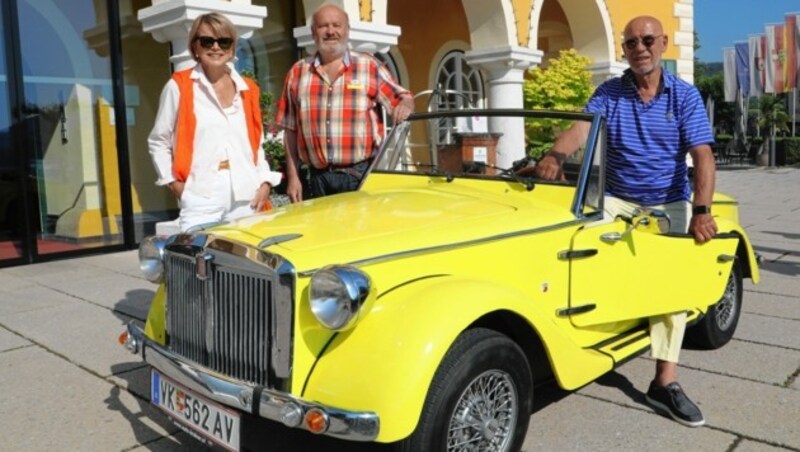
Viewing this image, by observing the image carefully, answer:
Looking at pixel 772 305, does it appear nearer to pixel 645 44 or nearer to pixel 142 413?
pixel 645 44

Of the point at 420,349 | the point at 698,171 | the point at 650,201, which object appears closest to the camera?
the point at 420,349

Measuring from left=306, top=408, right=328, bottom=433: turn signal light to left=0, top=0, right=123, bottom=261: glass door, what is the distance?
6.28 meters

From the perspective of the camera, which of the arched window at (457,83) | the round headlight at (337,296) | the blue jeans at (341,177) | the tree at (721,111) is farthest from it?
the tree at (721,111)

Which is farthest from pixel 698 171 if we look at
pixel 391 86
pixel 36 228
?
pixel 36 228

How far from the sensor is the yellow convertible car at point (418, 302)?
→ 2197 mm

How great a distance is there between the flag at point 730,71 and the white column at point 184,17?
22.0 m

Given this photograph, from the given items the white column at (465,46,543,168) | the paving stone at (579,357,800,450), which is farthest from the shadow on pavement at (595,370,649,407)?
the white column at (465,46,543,168)

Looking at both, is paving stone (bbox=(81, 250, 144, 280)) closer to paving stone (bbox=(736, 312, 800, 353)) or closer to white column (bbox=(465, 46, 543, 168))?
paving stone (bbox=(736, 312, 800, 353))

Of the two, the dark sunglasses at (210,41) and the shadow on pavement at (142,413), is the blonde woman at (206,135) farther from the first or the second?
the shadow on pavement at (142,413)

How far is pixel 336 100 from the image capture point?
13.3 ft

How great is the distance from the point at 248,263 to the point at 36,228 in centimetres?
610

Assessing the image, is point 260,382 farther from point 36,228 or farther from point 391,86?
point 36,228

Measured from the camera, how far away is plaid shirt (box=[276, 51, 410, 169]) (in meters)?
4.05

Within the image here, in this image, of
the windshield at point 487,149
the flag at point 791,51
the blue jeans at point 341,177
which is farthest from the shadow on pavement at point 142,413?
the flag at point 791,51
